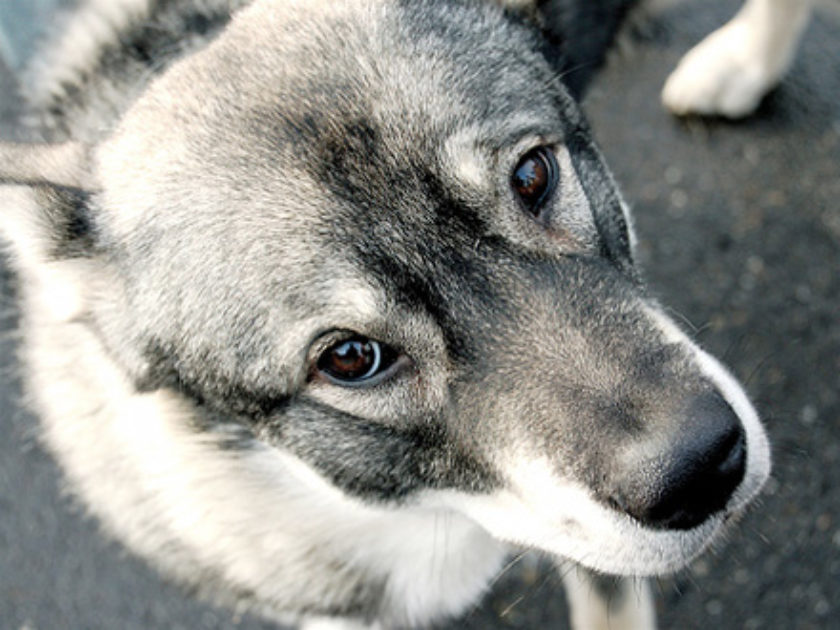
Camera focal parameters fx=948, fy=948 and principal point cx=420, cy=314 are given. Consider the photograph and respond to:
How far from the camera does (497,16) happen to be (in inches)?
104

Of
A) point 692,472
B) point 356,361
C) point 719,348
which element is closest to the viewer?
point 692,472

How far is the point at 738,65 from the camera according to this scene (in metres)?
4.39

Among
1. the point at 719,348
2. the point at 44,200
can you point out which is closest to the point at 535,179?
the point at 44,200

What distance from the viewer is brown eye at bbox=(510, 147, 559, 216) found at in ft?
7.68

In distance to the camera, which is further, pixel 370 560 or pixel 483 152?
pixel 370 560

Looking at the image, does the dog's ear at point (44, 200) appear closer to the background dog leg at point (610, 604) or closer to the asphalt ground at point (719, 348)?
the asphalt ground at point (719, 348)

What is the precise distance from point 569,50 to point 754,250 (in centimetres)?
157

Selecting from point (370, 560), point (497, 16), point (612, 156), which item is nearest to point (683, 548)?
point (370, 560)

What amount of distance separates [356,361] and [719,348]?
2382mm

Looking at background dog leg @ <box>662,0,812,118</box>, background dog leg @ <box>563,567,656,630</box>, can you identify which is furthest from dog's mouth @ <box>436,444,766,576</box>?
background dog leg @ <box>662,0,812,118</box>

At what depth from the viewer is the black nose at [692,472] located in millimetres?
1996

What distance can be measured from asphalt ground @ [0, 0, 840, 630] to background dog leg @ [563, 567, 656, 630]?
290 mm

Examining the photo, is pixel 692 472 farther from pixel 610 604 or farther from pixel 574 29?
pixel 574 29

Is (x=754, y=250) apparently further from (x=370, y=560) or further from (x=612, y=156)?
(x=370, y=560)
